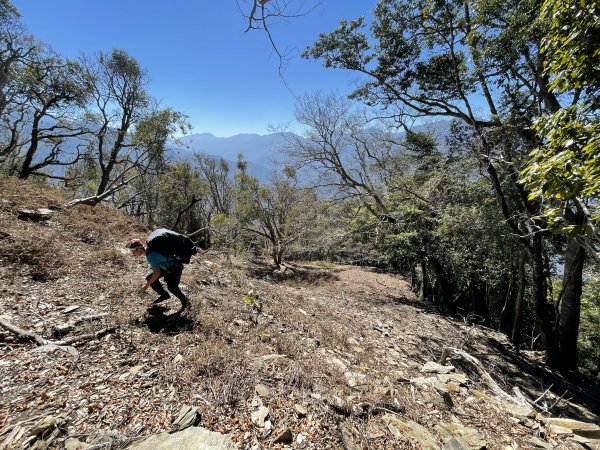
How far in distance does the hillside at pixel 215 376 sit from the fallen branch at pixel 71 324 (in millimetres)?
13

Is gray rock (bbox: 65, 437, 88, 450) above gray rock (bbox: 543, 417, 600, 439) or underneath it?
above

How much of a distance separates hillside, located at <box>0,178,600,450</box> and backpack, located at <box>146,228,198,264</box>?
3.19 ft

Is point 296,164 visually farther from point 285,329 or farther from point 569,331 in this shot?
point 569,331

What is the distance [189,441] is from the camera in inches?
86.7

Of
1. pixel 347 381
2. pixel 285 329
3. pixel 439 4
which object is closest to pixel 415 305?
pixel 285 329

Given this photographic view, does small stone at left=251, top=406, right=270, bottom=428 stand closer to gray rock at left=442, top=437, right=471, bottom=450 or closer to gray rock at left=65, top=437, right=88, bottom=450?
gray rock at left=65, top=437, right=88, bottom=450

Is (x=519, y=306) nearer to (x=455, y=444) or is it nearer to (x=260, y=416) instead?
(x=455, y=444)

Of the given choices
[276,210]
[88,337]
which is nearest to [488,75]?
[88,337]

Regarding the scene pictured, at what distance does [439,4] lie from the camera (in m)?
7.07

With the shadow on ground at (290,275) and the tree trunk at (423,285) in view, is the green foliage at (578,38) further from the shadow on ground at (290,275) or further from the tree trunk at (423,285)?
the shadow on ground at (290,275)

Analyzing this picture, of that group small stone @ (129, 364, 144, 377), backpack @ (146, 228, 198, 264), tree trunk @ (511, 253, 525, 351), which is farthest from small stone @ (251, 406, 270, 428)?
tree trunk @ (511, 253, 525, 351)

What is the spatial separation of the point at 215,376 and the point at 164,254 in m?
2.17

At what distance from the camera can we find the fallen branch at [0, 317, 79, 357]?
3.30 m

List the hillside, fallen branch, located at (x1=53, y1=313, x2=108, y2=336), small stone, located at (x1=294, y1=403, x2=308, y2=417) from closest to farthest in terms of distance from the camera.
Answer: the hillside < small stone, located at (x1=294, y1=403, x2=308, y2=417) < fallen branch, located at (x1=53, y1=313, x2=108, y2=336)
